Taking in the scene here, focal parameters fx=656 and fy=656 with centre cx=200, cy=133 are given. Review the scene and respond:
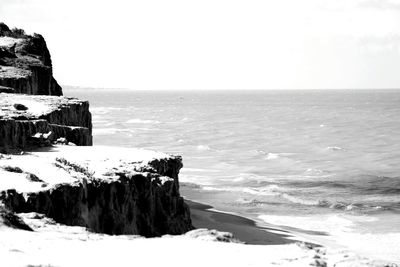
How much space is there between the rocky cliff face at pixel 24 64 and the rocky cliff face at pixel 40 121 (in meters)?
4.74

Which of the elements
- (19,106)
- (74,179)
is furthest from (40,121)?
(74,179)

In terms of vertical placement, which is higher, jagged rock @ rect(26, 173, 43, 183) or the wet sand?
jagged rock @ rect(26, 173, 43, 183)

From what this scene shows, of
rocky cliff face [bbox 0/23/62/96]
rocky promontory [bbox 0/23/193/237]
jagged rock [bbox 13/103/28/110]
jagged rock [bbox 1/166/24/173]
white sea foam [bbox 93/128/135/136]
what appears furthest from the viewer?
white sea foam [bbox 93/128/135/136]

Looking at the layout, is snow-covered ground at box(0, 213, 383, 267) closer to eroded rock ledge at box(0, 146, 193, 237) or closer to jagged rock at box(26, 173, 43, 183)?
eroded rock ledge at box(0, 146, 193, 237)

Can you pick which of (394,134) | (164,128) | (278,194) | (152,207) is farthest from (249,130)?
(152,207)

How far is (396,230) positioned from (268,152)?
132 feet

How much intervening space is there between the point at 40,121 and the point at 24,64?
1669 cm

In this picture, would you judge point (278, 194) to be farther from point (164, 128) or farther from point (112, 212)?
point (164, 128)

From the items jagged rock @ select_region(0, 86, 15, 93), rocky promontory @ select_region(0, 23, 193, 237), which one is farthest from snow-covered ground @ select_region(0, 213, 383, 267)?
jagged rock @ select_region(0, 86, 15, 93)

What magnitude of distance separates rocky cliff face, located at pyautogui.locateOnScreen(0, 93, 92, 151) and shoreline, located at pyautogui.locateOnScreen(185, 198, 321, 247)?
825 cm

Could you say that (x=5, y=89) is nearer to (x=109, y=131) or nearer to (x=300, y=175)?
(x=300, y=175)

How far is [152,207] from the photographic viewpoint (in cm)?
2623

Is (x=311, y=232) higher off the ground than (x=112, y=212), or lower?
lower

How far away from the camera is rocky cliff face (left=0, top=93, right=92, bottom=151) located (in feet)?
100
